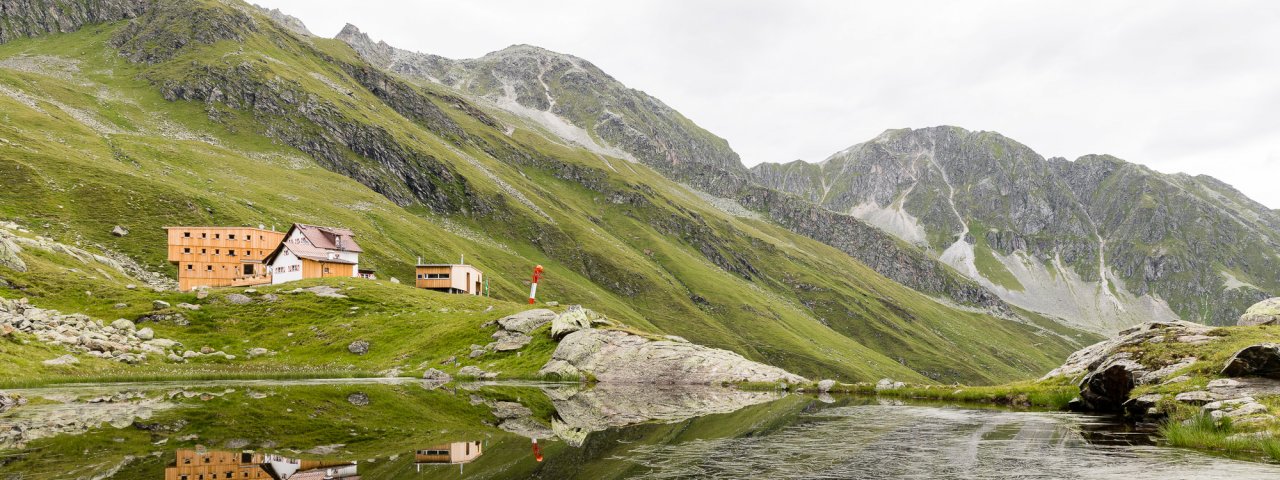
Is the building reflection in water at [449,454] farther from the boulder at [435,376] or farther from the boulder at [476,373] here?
the boulder at [476,373]

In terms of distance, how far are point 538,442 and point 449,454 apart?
3.76m

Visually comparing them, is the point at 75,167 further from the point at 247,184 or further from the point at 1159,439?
the point at 1159,439

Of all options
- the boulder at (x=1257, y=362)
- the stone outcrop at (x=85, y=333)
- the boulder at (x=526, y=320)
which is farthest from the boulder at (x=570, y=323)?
the boulder at (x=1257, y=362)

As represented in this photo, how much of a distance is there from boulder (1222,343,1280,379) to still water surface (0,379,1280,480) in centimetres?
551

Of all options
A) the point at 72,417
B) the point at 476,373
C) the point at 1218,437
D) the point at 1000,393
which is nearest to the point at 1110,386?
the point at 1000,393

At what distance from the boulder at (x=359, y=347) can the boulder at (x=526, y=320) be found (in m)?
15.5

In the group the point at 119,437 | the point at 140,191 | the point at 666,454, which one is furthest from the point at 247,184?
the point at 666,454

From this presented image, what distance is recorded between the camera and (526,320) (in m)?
71.9

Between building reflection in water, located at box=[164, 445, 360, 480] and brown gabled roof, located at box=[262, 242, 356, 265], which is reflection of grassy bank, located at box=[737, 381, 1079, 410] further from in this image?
brown gabled roof, located at box=[262, 242, 356, 265]

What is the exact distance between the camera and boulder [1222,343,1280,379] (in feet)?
84.2

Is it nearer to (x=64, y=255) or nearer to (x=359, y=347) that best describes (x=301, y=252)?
(x=64, y=255)

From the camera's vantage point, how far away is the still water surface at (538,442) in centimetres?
1590

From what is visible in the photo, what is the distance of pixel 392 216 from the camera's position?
18612 cm

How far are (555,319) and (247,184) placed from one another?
136 m
